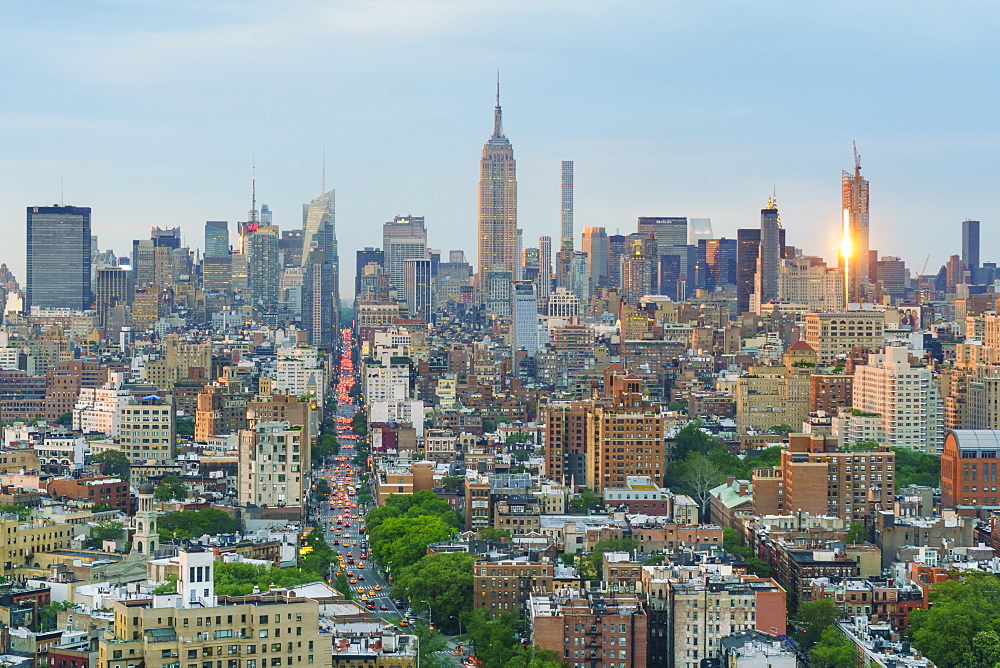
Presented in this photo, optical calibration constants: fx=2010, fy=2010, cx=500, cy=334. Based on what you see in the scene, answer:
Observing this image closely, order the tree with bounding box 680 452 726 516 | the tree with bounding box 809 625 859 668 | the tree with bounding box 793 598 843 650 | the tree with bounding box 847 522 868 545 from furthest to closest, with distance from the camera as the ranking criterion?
the tree with bounding box 680 452 726 516, the tree with bounding box 847 522 868 545, the tree with bounding box 793 598 843 650, the tree with bounding box 809 625 859 668

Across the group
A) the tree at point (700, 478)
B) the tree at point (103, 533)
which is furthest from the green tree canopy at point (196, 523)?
the tree at point (700, 478)

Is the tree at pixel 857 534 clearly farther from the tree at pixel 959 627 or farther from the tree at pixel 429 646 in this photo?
the tree at pixel 429 646

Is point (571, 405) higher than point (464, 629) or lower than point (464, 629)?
higher

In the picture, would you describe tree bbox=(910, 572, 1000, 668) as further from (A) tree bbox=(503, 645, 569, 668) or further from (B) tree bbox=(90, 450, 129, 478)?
(B) tree bbox=(90, 450, 129, 478)

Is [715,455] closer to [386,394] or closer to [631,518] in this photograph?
[631,518]

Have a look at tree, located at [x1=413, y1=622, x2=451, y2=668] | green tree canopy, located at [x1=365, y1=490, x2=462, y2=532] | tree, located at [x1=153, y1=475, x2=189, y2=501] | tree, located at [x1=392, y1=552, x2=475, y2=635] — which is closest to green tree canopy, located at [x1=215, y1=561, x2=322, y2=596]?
tree, located at [x1=392, y1=552, x2=475, y2=635]

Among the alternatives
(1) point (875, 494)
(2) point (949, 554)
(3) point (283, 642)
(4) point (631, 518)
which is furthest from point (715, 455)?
(3) point (283, 642)

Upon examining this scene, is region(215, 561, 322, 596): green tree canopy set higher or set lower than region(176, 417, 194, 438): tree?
lower

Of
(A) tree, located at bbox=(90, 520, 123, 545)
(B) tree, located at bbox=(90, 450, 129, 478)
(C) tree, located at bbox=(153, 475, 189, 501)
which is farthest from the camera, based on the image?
(B) tree, located at bbox=(90, 450, 129, 478)
